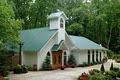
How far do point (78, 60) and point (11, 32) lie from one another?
14582 mm

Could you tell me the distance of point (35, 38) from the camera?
95.6ft

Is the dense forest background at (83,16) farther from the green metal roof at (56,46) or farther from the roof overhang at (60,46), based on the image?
the green metal roof at (56,46)

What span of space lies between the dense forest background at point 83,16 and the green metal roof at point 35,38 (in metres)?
17.5

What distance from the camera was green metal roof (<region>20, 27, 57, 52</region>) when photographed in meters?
27.0

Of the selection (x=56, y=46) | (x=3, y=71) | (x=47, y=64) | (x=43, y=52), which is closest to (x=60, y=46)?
(x=56, y=46)

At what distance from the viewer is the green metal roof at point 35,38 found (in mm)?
27008

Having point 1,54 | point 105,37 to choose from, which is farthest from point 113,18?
point 1,54

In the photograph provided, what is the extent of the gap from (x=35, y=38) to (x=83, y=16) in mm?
27251

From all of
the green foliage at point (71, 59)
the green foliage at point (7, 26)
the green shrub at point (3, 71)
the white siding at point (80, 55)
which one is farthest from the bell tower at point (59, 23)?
the green shrub at point (3, 71)

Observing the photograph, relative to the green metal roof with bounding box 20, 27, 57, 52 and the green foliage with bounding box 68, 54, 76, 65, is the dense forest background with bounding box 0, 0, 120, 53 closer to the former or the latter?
the green metal roof with bounding box 20, 27, 57, 52

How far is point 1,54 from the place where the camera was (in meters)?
23.1

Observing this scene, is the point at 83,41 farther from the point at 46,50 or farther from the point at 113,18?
the point at 113,18

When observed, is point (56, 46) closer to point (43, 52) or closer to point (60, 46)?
point (60, 46)

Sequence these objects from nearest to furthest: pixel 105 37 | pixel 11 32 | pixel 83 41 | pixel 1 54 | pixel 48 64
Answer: pixel 11 32, pixel 1 54, pixel 48 64, pixel 83 41, pixel 105 37
